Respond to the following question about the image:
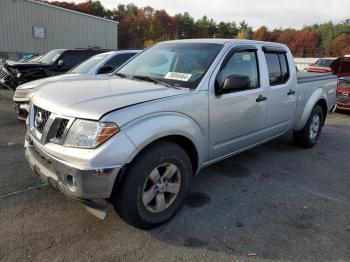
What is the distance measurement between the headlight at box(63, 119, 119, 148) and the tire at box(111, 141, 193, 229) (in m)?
0.36

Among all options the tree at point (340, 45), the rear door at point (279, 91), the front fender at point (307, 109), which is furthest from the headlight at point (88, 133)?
the tree at point (340, 45)

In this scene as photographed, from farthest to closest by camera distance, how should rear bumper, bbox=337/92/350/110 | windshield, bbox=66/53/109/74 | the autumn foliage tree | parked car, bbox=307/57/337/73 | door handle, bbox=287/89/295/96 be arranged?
the autumn foliage tree, parked car, bbox=307/57/337/73, rear bumper, bbox=337/92/350/110, windshield, bbox=66/53/109/74, door handle, bbox=287/89/295/96

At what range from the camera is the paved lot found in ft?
9.28

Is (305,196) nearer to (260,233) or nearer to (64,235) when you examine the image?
(260,233)

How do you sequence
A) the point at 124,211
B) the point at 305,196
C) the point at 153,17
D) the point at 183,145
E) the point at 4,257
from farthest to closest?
1. the point at 153,17
2. the point at 305,196
3. the point at 183,145
4. the point at 124,211
5. the point at 4,257

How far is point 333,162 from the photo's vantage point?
537cm

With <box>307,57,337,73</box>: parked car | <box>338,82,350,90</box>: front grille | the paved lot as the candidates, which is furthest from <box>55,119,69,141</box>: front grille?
<box>307,57,337,73</box>: parked car

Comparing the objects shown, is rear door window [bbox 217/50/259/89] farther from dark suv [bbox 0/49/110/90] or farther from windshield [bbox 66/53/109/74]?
dark suv [bbox 0/49/110/90]

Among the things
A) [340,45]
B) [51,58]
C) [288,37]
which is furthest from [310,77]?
[288,37]

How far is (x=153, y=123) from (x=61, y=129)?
79 cm

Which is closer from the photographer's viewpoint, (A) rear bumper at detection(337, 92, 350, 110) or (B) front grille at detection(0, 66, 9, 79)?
(B) front grille at detection(0, 66, 9, 79)

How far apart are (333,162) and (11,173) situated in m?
4.79

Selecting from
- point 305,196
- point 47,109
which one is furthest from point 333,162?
point 47,109

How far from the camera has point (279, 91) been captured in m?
4.70
